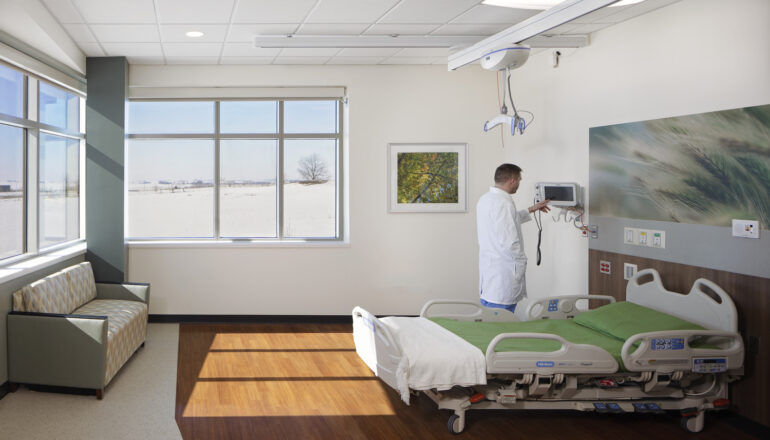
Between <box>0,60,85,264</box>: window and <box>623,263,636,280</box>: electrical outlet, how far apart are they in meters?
4.62

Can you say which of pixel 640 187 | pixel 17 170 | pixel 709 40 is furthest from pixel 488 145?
pixel 17 170

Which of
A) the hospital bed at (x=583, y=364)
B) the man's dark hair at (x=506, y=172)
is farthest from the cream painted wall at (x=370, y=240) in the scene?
the hospital bed at (x=583, y=364)

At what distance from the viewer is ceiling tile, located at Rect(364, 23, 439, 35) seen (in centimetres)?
498

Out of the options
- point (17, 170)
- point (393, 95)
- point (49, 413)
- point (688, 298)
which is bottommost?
point (49, 413)

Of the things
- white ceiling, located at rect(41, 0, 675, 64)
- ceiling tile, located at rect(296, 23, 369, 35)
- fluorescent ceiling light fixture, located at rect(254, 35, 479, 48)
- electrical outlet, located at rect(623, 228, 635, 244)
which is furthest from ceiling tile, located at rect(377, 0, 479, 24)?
electrical outlet, located at rect(623, 228, 635, 244)

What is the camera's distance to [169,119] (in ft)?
22.1

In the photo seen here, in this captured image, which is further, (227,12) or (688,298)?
(227,12)

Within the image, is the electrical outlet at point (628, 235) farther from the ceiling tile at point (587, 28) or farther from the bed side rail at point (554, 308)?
the ceiling tile at point (587, 28)

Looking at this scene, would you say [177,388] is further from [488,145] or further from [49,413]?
[488,145]

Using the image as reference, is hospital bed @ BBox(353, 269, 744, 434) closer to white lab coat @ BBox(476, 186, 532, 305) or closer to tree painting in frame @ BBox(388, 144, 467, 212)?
white lab coat @ BBox(476, 186, 532, 305)

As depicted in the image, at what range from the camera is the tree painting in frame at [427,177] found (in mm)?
6719

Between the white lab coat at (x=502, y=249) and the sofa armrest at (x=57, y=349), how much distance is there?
2.77 meters

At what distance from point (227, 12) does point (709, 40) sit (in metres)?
3.27

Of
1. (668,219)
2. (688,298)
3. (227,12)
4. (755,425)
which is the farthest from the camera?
(227,12)
